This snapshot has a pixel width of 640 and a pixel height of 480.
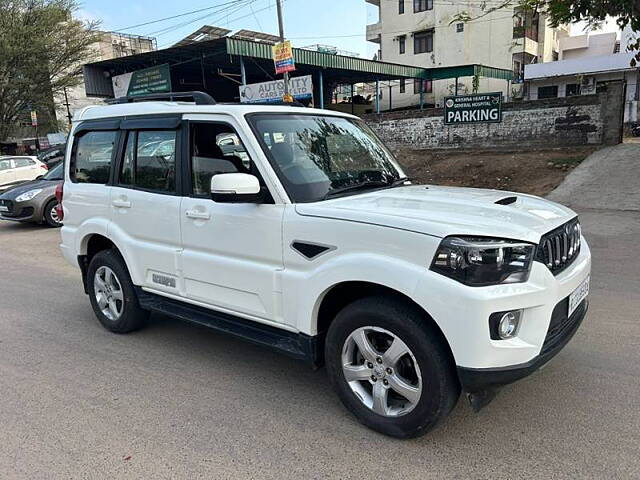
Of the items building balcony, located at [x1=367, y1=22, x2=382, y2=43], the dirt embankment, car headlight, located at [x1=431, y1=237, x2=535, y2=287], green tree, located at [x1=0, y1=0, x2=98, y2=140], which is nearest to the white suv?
car headlight, located at [x1=431, y1=237, x2=535, y2=287]

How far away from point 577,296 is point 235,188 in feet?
7.08

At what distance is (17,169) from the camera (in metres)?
15.4

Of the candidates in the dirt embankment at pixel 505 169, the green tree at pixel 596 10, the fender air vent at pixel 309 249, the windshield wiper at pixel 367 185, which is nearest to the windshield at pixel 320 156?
the windshield wiper at pixel 367 185

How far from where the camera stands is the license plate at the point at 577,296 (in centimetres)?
296

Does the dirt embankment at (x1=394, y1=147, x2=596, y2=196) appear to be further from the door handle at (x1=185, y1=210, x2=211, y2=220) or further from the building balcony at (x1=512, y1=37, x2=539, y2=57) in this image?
the building balcony at (x1=512, y1=37, x2=539, y2=57)

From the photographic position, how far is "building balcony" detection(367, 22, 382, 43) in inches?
1677

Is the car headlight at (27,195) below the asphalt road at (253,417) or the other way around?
the other way around

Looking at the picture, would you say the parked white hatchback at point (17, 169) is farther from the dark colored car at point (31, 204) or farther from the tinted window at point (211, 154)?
the tinted window at point (211, 154)

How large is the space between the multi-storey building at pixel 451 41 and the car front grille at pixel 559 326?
35.7 meters

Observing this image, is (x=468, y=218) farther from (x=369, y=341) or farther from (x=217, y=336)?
(x=217, y=336)

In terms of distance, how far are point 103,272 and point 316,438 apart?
2.82 m

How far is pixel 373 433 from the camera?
2996mm

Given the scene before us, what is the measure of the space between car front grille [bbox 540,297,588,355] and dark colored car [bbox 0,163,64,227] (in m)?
10.5

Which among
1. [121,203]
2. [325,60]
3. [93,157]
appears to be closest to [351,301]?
[121,203]
